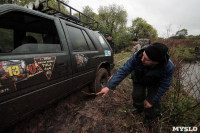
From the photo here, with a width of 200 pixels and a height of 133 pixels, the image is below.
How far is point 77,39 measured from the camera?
1.97 metres

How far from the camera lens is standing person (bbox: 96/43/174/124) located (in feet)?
3.94

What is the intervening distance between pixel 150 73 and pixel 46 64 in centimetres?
152

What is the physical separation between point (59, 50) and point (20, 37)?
3.40ft

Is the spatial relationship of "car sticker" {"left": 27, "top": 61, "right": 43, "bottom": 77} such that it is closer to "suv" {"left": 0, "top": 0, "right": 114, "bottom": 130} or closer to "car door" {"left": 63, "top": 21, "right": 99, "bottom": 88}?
"suv" {"left": 0, "top": 0, "right": 114, "bottom": 130}

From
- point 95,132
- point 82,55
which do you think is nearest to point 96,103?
point 95,132

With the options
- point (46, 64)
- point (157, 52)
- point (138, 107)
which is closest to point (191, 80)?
point (138, 107)

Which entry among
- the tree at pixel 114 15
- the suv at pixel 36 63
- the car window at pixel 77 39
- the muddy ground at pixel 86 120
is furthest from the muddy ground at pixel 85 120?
the tree at pixel 114 15

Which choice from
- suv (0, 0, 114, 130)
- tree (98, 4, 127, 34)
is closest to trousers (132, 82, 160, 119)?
suv (0, 0, 114, 130)

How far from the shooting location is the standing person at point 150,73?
120 cm

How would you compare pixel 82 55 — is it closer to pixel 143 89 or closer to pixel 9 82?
pixel 9 82

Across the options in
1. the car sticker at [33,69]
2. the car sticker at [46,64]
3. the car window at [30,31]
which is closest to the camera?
the car sticker at [33,69]

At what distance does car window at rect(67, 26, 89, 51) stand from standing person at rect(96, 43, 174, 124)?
96 centimetres

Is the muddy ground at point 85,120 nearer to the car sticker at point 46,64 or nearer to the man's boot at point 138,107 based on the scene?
the man's boot at point 138,107

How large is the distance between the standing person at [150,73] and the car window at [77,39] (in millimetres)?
962
